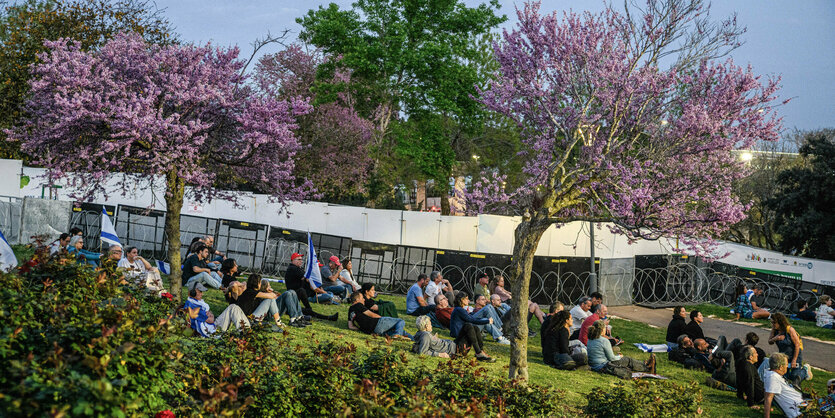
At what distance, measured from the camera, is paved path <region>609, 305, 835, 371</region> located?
56.4ft

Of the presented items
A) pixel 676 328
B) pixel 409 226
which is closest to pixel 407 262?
pixel 409 226

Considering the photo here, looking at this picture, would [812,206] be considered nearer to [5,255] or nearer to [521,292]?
[521,292]

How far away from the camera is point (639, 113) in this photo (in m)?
12.6

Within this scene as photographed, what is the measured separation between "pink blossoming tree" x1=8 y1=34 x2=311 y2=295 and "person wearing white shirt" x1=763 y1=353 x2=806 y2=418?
396 inches

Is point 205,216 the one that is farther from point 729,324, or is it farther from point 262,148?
point 729,324

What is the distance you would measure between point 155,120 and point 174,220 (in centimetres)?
242

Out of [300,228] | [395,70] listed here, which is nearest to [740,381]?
[300,228]

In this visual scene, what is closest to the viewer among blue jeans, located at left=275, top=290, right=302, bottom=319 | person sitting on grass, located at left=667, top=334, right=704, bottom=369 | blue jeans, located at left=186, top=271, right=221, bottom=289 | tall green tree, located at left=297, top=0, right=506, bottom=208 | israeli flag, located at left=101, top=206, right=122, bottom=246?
blue jeans, located at left=275, top=290, right=302, bottom=319

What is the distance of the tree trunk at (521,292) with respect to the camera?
10.9m

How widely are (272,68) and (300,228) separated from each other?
1956cm

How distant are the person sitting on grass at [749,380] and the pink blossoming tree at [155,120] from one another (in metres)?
9.81

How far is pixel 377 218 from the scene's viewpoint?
25.1 metres

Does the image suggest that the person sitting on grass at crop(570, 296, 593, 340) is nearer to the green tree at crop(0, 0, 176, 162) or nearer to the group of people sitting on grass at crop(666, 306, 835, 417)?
the group of people sitting on grass at crop(666, 306, 835, 417)

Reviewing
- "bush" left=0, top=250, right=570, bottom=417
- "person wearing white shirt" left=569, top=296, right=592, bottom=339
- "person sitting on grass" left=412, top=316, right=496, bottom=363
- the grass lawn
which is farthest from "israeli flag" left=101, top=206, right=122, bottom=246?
"person wearing white shirt" left=569, top=296, right=592, bottom=339
